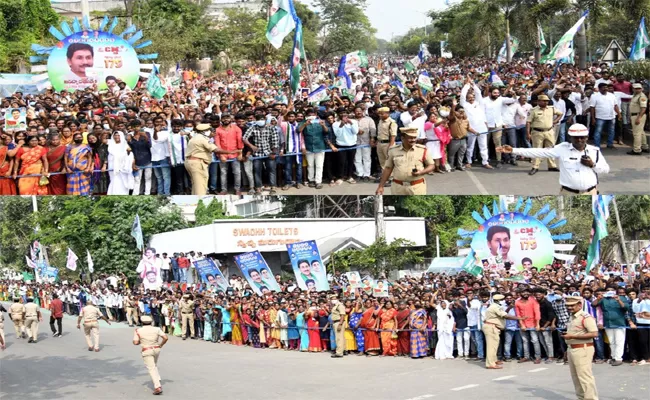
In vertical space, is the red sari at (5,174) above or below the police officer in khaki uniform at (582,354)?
above

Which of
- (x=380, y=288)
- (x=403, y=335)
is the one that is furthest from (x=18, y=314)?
(x=403, y=335)

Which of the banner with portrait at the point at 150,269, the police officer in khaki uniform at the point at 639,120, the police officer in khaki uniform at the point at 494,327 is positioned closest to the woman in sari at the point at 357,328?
the police officer in khaki uniform at the point at 494,327

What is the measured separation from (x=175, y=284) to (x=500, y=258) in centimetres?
779

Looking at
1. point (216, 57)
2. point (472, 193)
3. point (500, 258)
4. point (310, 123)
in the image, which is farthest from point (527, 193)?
point (216, 57)

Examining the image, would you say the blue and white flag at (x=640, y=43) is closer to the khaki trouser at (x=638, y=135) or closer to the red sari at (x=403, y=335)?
the khaki trouser at (x=638, y=135)

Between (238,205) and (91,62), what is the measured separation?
11.3 metres

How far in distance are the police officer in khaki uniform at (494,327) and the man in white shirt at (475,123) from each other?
3434 millimetres

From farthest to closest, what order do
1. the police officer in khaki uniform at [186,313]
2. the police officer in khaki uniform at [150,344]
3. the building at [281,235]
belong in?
1. the building at [281,235]
2. the police officer in khaki uniform at [186,313]
3. the police officer in khaki uniform at [150,344]

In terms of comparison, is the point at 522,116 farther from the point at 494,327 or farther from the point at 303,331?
the point at 303,331

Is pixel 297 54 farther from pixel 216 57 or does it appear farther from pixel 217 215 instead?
pixel 216 57

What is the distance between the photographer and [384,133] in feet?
45.3

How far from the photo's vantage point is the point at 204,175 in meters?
13.3

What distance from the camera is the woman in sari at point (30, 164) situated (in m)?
12.8

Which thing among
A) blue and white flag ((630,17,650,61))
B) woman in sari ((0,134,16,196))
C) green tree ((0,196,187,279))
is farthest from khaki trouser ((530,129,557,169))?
woman in sari ((0,134,16,196))
